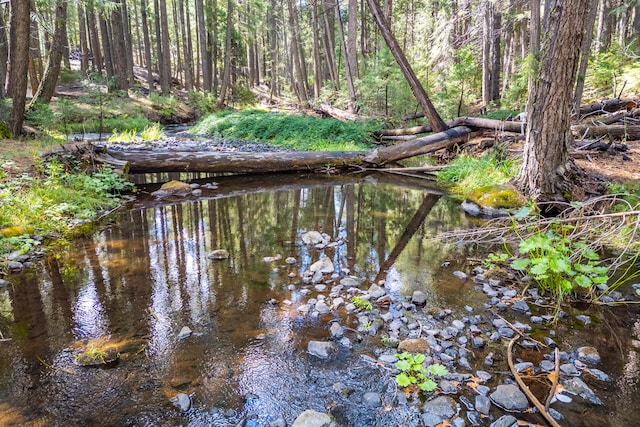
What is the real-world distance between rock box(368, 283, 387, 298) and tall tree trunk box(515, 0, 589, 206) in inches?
145

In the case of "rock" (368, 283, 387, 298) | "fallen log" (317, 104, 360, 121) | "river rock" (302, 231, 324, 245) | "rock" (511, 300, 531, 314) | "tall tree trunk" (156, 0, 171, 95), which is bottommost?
"rock" (511, 300, 531, 314)

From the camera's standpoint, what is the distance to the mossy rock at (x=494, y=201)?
669 centimetres

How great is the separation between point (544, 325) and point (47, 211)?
6.68m

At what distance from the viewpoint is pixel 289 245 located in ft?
18.2

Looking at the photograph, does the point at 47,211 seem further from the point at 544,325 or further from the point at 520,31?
the point at 520,31

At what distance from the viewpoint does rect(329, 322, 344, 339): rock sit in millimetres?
3290

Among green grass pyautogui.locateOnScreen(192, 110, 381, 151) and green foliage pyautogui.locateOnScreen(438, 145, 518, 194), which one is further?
green grass pyautogui.locateOnScreen(192, 110, 381, 151)

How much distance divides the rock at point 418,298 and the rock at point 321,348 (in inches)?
43.2

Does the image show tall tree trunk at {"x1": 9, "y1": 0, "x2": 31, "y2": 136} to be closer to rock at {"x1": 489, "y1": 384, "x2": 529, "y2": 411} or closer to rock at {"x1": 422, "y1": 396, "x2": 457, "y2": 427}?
rock at {"x1": 422, "y1": 396, "x2": 457, "y2": 427}

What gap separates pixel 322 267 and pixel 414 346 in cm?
174

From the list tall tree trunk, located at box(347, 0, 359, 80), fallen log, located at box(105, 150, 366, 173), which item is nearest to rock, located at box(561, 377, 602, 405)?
fallen log, located at box(105, 150, 366, 173)

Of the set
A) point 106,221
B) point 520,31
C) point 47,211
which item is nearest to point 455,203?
point 106,221

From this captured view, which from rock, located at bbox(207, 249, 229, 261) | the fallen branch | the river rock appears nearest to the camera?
the fallen branch

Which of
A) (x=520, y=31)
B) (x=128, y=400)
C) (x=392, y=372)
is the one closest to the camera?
(x=128, y=400)
